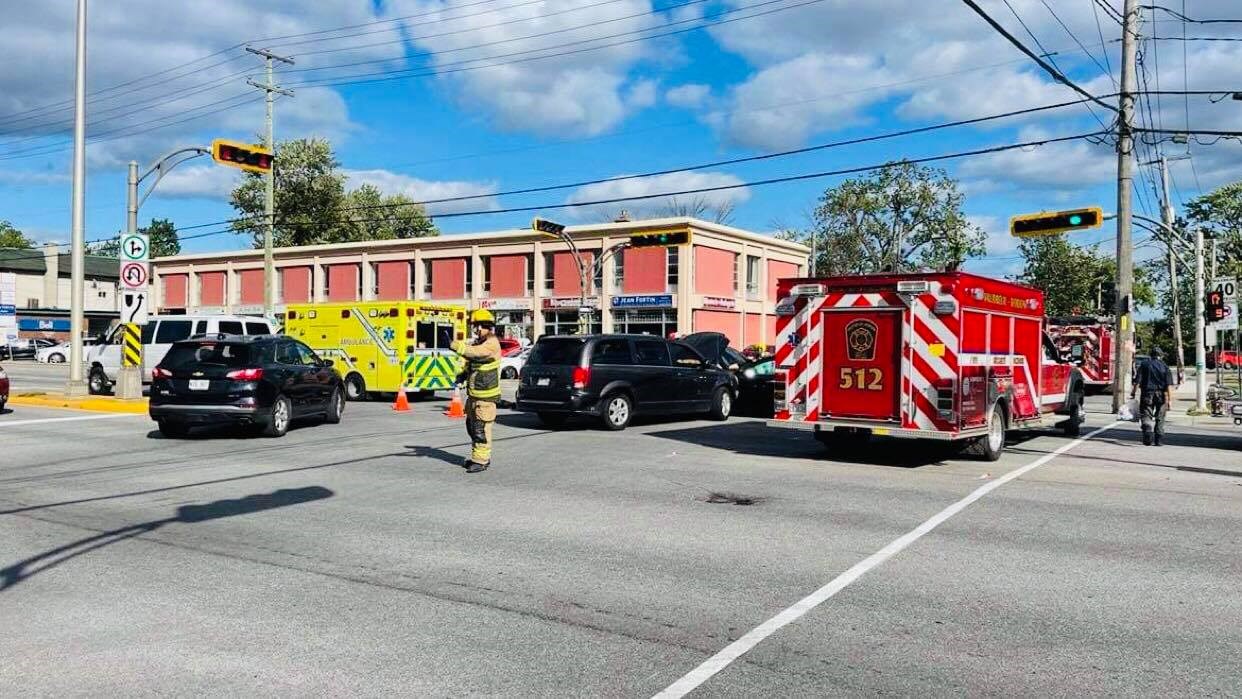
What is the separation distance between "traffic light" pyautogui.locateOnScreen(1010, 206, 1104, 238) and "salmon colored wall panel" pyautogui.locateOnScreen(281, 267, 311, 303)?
49302mm

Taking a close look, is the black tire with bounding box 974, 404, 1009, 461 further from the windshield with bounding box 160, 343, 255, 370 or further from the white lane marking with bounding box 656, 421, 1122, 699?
the windshield with bounding box 160, 343, 255, 370

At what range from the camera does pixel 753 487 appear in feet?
34.8

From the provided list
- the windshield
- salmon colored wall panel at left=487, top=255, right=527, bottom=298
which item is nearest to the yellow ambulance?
the windshield

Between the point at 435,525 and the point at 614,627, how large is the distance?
130 inches

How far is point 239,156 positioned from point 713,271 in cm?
2951

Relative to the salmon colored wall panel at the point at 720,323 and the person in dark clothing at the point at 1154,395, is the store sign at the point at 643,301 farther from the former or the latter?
the person in dark clothing at the point at 1154,395

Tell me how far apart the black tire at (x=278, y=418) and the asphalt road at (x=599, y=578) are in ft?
8.70

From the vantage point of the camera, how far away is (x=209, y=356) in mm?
14914

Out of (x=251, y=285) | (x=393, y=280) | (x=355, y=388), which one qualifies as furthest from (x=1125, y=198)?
(x=251, y=285)

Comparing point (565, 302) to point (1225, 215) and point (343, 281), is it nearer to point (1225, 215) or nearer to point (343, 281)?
point (343, 281)

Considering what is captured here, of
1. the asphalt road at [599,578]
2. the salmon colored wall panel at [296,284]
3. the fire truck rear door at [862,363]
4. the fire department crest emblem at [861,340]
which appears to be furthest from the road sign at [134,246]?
the salmon colored wall panel at [296,284]

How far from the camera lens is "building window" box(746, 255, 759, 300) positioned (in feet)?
178

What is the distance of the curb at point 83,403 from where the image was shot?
64.1 feet

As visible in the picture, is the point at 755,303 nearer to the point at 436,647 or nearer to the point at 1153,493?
the point at 1153,493
